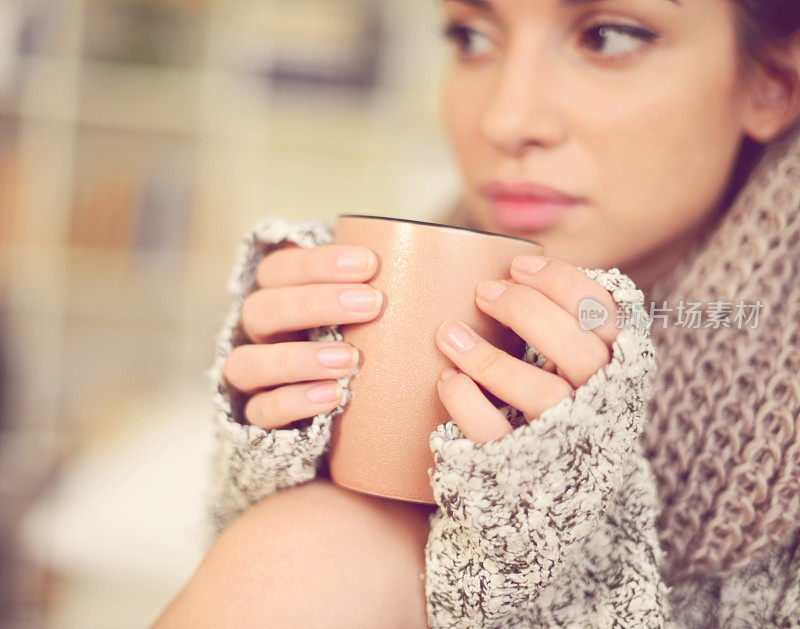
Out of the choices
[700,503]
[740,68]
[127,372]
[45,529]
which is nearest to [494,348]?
[700,503]

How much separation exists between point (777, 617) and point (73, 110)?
230 centimetres

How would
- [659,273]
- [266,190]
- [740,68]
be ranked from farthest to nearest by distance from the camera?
1. [266,190]
2. [659,273]
3. [740,68]

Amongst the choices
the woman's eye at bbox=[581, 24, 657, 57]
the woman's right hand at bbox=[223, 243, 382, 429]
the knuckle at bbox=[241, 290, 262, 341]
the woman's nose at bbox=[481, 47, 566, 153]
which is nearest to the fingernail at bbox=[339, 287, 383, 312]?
the woman's right hand at bbox=[223, 243, 382, 429]

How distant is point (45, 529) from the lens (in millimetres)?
1354

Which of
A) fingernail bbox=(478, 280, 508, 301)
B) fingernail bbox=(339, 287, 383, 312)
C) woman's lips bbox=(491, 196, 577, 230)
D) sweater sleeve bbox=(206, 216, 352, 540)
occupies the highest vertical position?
woman's lips bbox=(491, 196, 577, 230)

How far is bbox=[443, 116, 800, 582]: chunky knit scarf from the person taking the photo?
21.6 inches

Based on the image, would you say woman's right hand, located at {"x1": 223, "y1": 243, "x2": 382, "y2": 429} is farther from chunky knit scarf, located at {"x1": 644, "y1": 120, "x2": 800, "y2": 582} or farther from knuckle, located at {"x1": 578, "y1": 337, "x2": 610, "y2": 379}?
chunky knit scarf, located at {"x1": 644, "y1": 120, "x2": 800, "y2": 582}

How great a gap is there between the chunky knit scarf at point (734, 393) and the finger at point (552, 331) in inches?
9.5

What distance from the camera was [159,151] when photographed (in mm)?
2268

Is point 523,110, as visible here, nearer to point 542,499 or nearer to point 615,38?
point 615,38

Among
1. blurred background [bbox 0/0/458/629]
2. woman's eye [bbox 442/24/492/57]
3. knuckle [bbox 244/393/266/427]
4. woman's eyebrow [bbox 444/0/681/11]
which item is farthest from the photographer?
blurred background [bbox 0/0/458/629]

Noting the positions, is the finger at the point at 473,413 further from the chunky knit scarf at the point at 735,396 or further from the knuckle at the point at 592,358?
the chunky knit scarf at the point at 735,396

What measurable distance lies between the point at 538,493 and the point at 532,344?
0.31ft

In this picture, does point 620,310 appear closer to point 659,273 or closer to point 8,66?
point 659,273
